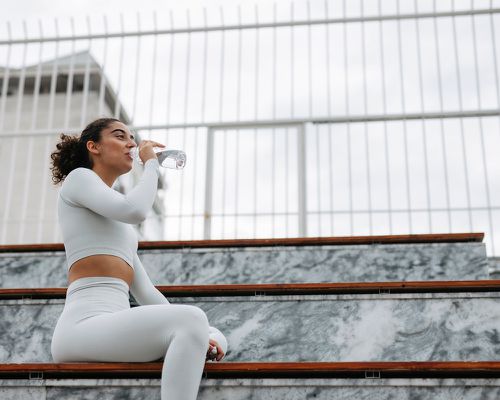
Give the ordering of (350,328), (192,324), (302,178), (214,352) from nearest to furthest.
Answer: (192,324)
(214,352)
(350,328)
(302,178)

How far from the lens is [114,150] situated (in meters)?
2.43

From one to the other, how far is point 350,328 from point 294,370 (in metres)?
0.69

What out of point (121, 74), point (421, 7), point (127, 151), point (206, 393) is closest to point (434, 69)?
point (421, 7)

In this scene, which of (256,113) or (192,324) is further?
(256,113)

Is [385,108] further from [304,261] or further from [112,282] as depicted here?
[112,282]

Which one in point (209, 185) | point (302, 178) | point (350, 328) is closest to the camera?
point (350, 328)

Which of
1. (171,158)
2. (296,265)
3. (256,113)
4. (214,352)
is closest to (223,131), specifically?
(256,113)

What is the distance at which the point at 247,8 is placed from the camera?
5.86 m

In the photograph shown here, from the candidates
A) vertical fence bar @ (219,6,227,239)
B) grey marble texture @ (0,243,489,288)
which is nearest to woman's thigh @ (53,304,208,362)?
grey marble texture @ (0,243,489,288)

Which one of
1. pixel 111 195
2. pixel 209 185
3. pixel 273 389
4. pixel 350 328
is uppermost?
pixel 209 185

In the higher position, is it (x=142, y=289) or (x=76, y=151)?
(x=76, y=151)

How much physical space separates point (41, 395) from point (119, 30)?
176 inches

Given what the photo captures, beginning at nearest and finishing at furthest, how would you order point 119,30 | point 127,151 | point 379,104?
point 127,151
point 379,104
point 119,30

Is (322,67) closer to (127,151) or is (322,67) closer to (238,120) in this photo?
(238,120)
